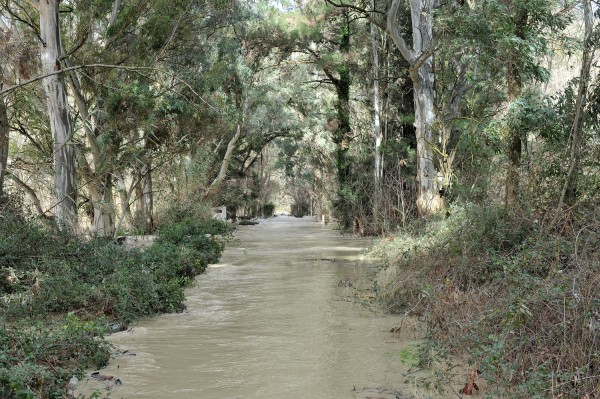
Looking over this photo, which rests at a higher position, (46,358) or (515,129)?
(515,129)

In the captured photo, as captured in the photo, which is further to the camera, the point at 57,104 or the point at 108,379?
the point at 57,104

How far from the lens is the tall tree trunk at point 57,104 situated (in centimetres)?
1285

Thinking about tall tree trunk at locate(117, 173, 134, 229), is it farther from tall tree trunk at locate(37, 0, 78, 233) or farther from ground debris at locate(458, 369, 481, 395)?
ground debris at locate(458, 369, 481, 395)

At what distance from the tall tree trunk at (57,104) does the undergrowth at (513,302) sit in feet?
26.4

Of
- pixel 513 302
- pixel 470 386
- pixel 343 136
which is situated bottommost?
pixel 470 386

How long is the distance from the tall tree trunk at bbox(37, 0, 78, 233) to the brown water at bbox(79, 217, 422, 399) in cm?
406

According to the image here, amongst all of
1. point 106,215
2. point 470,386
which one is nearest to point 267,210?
point 106,215

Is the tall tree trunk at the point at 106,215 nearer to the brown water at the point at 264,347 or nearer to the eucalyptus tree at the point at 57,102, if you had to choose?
the eucalyptus tree at the point at 57,102

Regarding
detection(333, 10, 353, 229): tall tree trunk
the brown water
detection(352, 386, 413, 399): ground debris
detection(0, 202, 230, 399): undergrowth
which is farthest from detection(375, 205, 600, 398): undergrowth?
detection(333, 10, 353, 229): tall tree trunk

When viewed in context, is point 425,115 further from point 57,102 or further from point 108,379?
point 108,379

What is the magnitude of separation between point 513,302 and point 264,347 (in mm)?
2962

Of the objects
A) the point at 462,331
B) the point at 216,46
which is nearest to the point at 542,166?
the point at 462,331

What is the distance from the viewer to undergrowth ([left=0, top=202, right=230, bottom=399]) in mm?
4645

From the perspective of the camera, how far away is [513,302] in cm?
497
